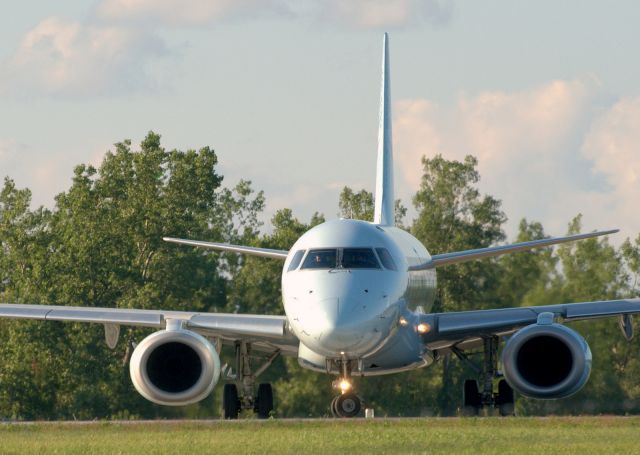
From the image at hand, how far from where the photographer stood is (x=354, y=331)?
27141 millimetres

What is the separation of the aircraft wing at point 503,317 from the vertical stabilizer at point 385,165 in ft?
21.4

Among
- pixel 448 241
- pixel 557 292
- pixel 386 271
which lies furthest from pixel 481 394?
pixel 448 241

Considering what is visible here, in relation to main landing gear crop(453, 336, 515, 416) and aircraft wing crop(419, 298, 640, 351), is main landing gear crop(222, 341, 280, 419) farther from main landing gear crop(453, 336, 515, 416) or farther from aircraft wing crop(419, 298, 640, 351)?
main landing gear crop(453, 336, 515, 416)

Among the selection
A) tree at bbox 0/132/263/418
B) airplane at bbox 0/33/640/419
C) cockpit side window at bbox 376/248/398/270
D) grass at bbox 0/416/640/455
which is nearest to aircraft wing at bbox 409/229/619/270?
airplane at bbox 0/33/640/419

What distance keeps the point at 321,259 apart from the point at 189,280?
34174 millimetres

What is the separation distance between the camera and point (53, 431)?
24.1 m

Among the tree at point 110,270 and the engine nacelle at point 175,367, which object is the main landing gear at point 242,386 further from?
the tree at point 110,270

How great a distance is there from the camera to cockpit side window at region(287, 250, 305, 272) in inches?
1129

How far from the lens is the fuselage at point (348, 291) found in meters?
27.2

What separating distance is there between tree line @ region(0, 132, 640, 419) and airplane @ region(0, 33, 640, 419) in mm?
11434

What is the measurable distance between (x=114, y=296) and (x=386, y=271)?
3264 centimetres

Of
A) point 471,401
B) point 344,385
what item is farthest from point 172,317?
point 471,401

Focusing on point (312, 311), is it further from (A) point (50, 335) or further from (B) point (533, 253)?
(B) point (533, 253)

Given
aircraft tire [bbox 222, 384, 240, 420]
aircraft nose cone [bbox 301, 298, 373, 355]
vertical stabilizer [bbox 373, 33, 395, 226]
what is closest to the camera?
aircraft nose cone [bbox 301, 298, 373, 355]
